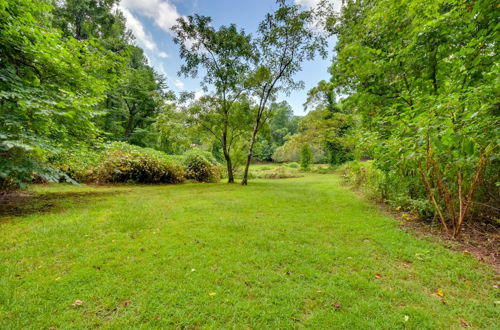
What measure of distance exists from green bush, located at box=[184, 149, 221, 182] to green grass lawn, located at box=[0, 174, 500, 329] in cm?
695

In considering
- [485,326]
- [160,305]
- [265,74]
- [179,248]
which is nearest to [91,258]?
[179,248]

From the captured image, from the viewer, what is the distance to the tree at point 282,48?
7953 millimetres

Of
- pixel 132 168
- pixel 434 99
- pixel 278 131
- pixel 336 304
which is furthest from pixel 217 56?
pixel 278 131

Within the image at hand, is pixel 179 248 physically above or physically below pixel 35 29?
below

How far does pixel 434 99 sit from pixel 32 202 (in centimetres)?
759

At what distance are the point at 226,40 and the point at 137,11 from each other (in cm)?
432

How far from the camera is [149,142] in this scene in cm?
1864

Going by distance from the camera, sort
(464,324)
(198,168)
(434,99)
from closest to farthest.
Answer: (464,324) < (434,99) < (198,168)

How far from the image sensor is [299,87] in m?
9.16

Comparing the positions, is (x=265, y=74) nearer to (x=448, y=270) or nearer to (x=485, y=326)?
(x=448, y=270)

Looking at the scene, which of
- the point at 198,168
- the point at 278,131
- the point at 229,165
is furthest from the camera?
the point at 278,131

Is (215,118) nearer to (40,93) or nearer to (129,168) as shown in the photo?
(129,168)

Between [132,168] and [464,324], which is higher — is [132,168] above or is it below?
above

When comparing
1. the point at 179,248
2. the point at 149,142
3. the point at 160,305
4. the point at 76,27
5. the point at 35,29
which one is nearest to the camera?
the point at 160,305
